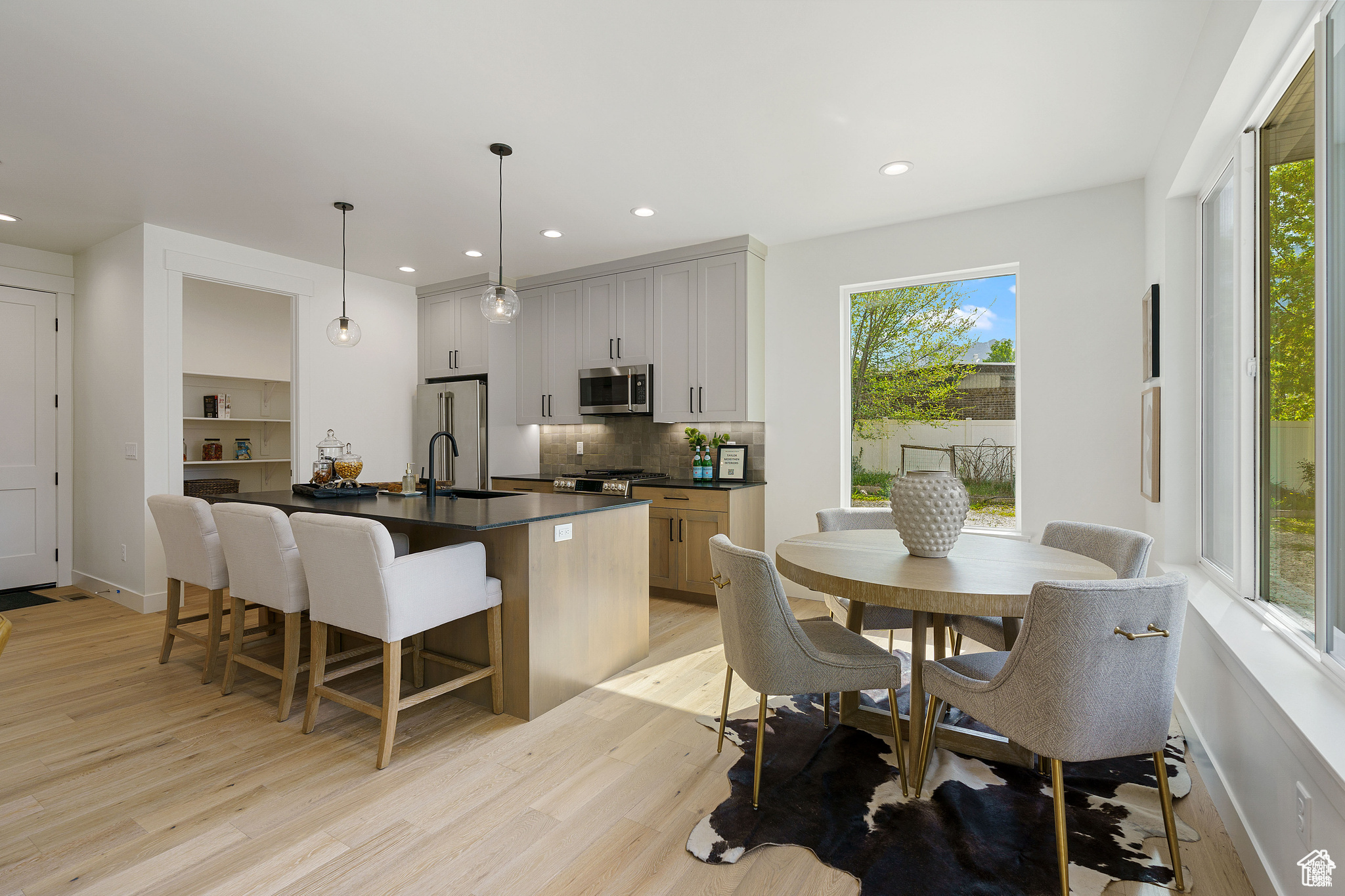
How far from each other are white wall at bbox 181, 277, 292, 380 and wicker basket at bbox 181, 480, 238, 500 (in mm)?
1008

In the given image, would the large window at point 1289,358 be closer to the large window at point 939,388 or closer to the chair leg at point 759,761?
the chair leg at point 759,761

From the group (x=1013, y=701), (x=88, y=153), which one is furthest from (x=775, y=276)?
(x=88, y=153)

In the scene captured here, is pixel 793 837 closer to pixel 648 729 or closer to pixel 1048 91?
pixel 648 729

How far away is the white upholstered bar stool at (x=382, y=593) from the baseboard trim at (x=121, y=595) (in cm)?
232

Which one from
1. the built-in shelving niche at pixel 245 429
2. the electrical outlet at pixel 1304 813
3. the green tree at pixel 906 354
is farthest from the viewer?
the built-in shelving niche at pixel 245 429

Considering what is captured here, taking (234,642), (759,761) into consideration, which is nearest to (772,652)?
(759,761)

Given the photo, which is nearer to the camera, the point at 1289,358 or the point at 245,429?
the point at 1289,358

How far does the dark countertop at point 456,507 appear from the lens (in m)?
2.49

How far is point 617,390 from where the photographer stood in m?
5.04

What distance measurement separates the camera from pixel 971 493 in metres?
4.08

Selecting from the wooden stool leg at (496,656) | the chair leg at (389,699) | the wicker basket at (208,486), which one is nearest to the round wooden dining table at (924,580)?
the wooden stool leg at (496,656)

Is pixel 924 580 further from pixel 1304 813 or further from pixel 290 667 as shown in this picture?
pixel 290 667

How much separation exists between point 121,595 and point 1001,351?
6195 mm

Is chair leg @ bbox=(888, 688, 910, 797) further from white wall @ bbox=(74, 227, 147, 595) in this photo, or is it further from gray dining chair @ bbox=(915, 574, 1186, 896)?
white wall @ bbox=(74, 227, 147, 595)
